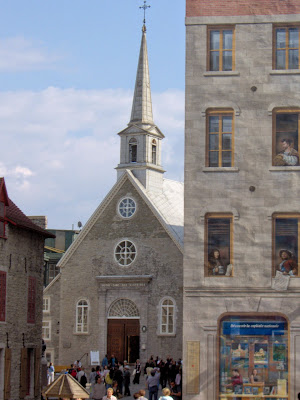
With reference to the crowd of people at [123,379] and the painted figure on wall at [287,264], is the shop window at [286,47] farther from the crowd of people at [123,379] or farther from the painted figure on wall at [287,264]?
the crowd of people at [123,379]

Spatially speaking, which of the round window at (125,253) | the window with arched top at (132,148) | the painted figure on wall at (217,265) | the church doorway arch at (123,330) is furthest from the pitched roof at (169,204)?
the painted figure on wall at (217,265)

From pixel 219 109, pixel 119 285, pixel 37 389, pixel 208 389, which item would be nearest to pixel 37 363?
pixel 37 389

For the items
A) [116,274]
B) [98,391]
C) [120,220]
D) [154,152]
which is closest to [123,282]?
[116,274]

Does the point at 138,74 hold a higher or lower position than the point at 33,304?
higher

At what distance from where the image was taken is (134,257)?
58.5 meters

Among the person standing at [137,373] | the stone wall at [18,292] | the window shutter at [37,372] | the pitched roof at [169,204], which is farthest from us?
the pitched roof at [169,204]

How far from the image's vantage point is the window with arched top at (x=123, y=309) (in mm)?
57737

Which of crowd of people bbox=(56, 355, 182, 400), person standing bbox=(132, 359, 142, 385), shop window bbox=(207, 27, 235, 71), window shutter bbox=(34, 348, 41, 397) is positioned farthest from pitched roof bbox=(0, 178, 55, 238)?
shop window bbox=(207, 27, 235, 71)

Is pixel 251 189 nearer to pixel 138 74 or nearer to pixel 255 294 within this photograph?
pixel 255 294

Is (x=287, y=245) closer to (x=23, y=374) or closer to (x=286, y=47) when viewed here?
(x=286, y=47)

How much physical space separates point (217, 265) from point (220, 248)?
1.83 ft

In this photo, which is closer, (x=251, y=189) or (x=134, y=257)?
(x=251, y=189)

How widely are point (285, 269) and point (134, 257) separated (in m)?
25.9

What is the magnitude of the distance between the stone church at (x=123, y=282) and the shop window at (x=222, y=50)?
931 inches
